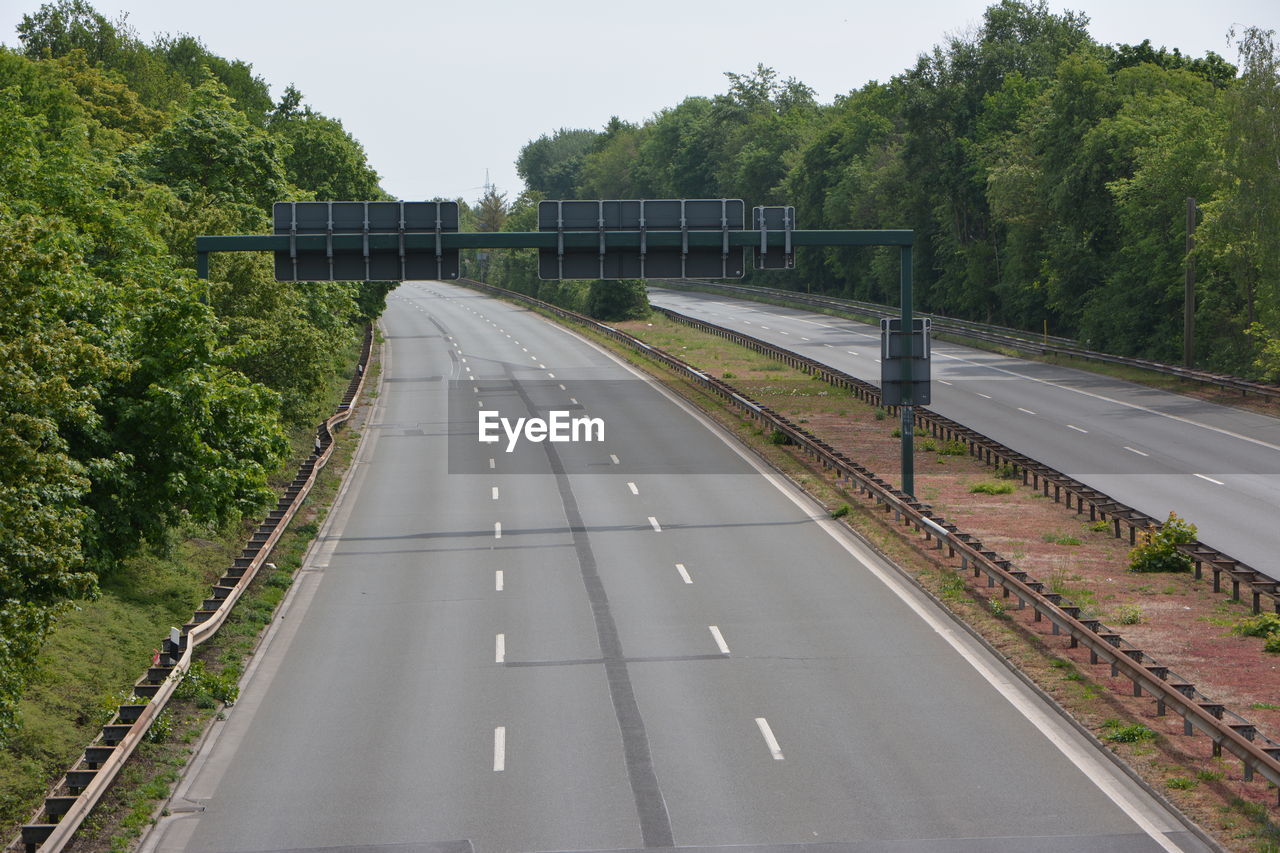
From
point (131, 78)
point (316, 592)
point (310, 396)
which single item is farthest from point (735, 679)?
point (131, 78)

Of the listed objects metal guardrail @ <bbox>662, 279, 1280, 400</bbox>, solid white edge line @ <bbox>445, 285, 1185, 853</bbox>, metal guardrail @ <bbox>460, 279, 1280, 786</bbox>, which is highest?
metal guardrail @ <bbox>662, 279, 1280, 400</bbox>

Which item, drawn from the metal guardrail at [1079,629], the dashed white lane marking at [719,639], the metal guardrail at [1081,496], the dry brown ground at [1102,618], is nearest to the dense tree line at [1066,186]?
the metal guardrail at [1081,496]

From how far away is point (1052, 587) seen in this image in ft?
85.8

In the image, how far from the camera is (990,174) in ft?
285

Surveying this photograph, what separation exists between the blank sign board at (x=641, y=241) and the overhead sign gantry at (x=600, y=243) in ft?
0.08

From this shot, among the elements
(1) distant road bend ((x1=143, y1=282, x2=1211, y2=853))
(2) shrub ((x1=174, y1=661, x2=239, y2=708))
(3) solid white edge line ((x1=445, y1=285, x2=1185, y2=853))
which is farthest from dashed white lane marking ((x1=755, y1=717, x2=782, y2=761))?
(2) shrub ((x1=174, y1=661, x2=239, y2=708))

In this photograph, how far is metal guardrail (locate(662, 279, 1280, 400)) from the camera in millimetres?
57562

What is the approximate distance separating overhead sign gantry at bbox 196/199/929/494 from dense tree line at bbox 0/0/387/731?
9.73ft

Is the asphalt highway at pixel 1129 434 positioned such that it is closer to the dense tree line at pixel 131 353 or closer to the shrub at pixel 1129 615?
the shrub at pixel 1129 615

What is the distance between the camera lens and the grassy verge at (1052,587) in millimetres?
15961

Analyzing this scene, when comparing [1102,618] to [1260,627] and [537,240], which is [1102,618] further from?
[537,240]

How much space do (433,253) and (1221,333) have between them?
151ft

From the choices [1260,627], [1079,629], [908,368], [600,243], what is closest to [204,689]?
[1079,629]

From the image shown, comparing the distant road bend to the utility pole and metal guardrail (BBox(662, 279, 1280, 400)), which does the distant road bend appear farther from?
the utility pole
